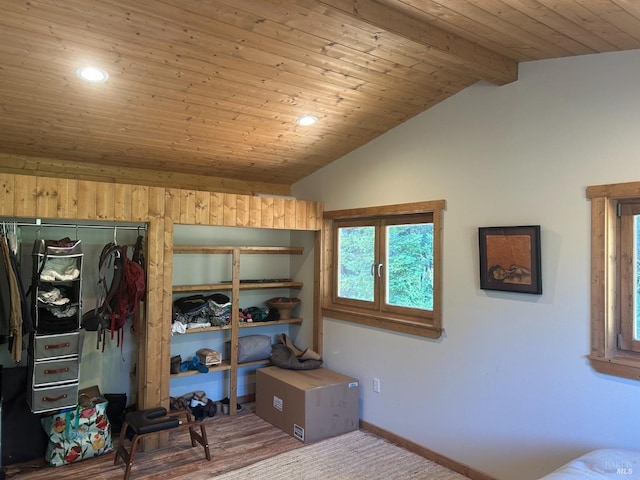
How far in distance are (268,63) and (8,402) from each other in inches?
122

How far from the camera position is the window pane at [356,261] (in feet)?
14.0

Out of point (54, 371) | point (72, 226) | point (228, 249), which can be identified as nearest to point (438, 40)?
point (228, 249)

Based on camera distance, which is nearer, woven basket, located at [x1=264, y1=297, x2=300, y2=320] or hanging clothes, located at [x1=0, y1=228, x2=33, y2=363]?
hanging clothes, located at [x1=0, y1=228, x2=33, y2=363]

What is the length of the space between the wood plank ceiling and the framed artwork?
1.03m

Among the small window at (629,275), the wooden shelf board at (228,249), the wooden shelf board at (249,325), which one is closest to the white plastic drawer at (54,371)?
the wooden shelf board at (249,325)

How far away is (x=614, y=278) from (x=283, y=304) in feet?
10.1

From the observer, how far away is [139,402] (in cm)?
367

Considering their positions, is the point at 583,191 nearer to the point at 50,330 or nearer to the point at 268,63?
the point at 268,63

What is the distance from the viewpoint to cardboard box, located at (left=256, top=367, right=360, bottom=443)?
3807 millimetres

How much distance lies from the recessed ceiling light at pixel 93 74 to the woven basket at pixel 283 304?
2.79m

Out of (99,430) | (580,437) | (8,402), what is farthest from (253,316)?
(580,437)

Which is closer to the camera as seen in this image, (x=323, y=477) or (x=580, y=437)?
(x=580, y=437)

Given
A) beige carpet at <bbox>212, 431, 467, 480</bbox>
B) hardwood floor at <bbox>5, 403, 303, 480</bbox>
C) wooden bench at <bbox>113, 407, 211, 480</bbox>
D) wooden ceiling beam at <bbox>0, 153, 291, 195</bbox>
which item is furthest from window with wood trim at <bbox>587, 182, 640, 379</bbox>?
wooden ceiling beam at <bbox>0, 153, 291, 195</bbox>

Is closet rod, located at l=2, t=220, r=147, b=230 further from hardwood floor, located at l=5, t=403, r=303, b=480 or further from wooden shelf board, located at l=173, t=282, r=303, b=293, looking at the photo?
hardwood floor, located at l=5, t=403, r=303, b=480
